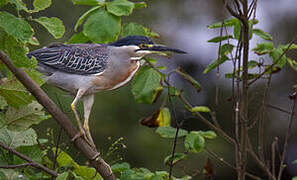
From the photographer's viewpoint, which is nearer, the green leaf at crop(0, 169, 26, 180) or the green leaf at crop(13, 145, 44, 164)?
the green leaf at crop(0, 169, 26, 180)

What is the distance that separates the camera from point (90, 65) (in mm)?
1352

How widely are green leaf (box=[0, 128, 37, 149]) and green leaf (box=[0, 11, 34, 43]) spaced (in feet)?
0.89

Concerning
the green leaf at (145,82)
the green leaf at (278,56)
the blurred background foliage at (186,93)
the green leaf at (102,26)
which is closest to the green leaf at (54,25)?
the green leaf at (102,26)

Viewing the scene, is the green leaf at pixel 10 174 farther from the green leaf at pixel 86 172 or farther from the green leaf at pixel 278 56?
the green leaf at pixel 278 56

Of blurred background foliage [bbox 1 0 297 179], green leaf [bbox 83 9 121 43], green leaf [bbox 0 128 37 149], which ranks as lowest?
blurred background foliage [bbox 1 0 297 179]

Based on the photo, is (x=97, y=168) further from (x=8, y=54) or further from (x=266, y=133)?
(x=266, y=133)

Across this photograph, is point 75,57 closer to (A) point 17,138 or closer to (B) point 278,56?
(A) point 17,138

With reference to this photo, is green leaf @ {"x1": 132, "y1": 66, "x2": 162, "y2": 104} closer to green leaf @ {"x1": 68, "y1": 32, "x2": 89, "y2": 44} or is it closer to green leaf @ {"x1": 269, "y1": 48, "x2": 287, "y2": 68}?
green leaf @ {"x1": 68, "y1": 32, "x2": 89, "y2": 44}

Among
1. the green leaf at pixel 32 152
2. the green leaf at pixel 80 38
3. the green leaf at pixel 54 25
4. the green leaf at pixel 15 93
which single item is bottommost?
the green leaf at pixel 32 152

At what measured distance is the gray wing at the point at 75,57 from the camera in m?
1.33

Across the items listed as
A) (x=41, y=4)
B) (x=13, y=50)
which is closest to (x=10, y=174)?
(x=13, y=50)

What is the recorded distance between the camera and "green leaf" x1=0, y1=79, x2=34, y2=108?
2.98 feet

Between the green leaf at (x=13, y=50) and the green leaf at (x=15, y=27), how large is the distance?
2cm

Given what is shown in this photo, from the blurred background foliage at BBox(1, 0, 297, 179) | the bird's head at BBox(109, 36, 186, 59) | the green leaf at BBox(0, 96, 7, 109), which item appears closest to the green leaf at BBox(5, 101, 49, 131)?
the green leaf at BBox(0, 96, 7, 109)
